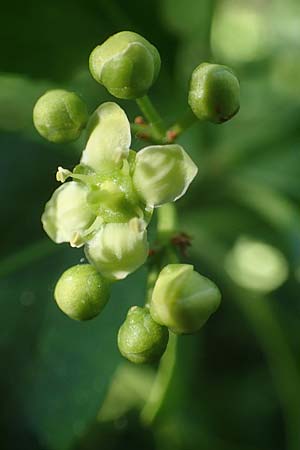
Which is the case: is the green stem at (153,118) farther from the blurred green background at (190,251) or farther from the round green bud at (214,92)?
the blurred green background at (190,251)

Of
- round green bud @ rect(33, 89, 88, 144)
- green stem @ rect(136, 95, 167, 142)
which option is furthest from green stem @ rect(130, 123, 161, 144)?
round green bud @ rect(33, 89, 88, 144)

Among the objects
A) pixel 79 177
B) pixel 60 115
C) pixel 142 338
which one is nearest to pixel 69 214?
pixel 79 177

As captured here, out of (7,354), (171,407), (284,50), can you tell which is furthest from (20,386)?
(284,50)

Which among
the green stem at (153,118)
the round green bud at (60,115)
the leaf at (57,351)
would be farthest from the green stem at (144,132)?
the leaf at (57,351)

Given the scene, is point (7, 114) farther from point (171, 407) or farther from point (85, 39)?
point (171, 407)

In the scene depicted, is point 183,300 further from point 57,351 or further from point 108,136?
point 57,351

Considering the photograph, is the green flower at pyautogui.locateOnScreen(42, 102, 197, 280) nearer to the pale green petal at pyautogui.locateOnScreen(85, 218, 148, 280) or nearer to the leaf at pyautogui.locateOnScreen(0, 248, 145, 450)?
the pale green petal at pyautogui.locateOnScreen(85, 218, 148, 280)
